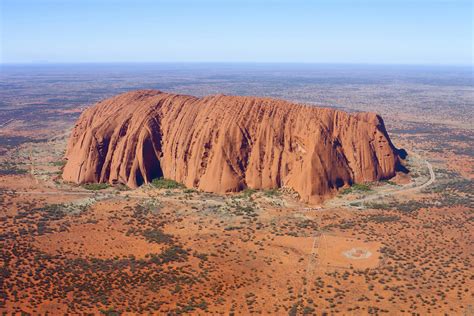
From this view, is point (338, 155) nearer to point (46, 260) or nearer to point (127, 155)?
point (127, 155)

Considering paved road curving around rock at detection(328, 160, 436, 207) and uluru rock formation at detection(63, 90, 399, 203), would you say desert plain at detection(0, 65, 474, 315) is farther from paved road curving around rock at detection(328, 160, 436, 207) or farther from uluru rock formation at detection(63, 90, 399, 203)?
uluru rock formation at detection(63, 90, 399, 203)

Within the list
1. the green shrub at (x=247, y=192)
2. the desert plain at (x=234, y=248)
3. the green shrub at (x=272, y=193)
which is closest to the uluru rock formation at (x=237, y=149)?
the green shrub at (x=247, y=192)

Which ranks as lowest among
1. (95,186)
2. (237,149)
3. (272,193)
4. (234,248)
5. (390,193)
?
(234,248)

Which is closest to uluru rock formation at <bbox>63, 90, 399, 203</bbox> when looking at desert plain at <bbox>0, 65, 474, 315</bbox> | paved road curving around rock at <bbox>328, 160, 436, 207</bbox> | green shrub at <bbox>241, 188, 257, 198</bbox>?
green shrub at <bbox>241, 188, 257, 198</bbox>

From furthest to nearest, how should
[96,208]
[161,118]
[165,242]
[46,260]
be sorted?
[161,118]
[96,208]
[165,242]
[46,260]

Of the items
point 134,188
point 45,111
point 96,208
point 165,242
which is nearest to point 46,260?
point 165,242

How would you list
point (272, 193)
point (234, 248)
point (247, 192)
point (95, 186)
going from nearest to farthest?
1. point (234, 248)
2. point (272, 193)
3. point (247, 192)
4. point (95, 186)

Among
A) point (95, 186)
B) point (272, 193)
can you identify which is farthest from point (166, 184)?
point (272, 193)

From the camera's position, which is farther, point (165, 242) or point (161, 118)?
point (161, 118)

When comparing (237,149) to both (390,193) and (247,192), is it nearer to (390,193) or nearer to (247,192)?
(247,192)
